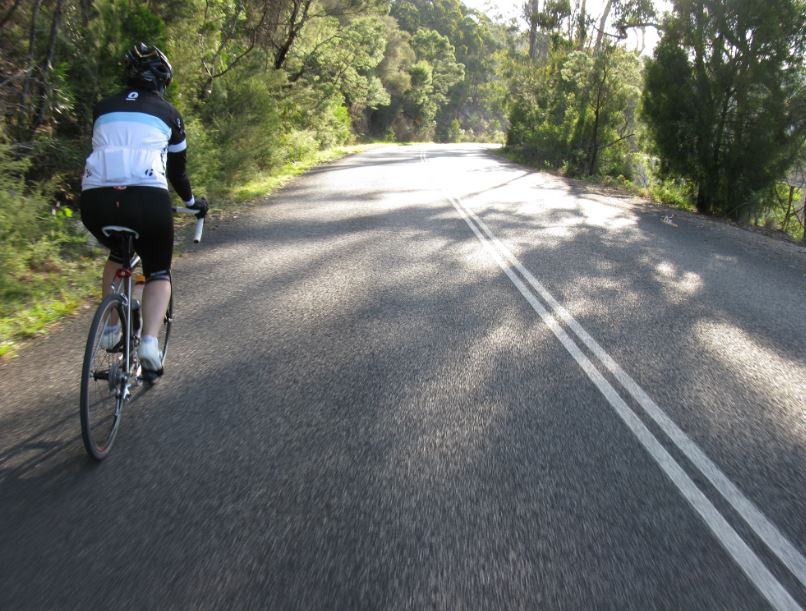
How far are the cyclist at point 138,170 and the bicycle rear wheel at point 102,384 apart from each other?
0.29 ft

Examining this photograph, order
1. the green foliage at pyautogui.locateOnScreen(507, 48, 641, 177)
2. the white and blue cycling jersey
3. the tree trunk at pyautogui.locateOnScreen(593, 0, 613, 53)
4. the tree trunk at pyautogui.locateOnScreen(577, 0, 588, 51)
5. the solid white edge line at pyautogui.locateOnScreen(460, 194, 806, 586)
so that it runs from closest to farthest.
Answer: the solid white edge line at pyautogui.locateOnScreen(460, 194, 806, 586) → the white and blue cycling jersey → the green foliage at pyautogui.locateOnScreen(507, 48, 641, 177) → the tree trunk at pyautogui.locateOnScreen(577, 0, 588, 51) → the tree trunk at pyautogui.locateOnScreen(593, 0, 613, 53)

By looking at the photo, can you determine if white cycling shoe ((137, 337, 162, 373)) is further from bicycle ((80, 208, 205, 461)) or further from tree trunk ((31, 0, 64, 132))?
tree trunk ((31, 0, 64, 132))

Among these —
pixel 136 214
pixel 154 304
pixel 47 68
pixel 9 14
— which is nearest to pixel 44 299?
pixel 154 304

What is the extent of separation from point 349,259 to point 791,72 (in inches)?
417

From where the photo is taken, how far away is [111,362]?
11.0ft

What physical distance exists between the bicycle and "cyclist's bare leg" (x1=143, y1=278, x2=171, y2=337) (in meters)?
0.09

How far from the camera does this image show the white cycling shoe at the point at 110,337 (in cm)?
321

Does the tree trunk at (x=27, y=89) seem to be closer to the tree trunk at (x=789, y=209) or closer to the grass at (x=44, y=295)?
the grass at (x=44, y=295)

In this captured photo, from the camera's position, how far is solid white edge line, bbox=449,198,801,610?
2.36 metres

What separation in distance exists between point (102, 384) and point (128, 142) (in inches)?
54.4

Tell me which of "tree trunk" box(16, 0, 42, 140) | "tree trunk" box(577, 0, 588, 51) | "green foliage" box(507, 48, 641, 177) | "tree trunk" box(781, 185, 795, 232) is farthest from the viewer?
"tree trunk" box(577, 0, 588, 51)

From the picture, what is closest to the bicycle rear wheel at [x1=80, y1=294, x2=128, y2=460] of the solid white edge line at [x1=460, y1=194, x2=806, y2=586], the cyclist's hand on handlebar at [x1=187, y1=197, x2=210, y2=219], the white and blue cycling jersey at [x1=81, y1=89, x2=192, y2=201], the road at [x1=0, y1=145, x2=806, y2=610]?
the road at [x1=0, y1=145, x2=806, y2=610]

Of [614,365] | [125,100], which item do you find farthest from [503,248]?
[125,100]

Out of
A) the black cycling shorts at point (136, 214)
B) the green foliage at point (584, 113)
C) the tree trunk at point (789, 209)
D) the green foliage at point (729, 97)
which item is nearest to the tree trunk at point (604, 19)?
the green foliage at point (584, 113)
